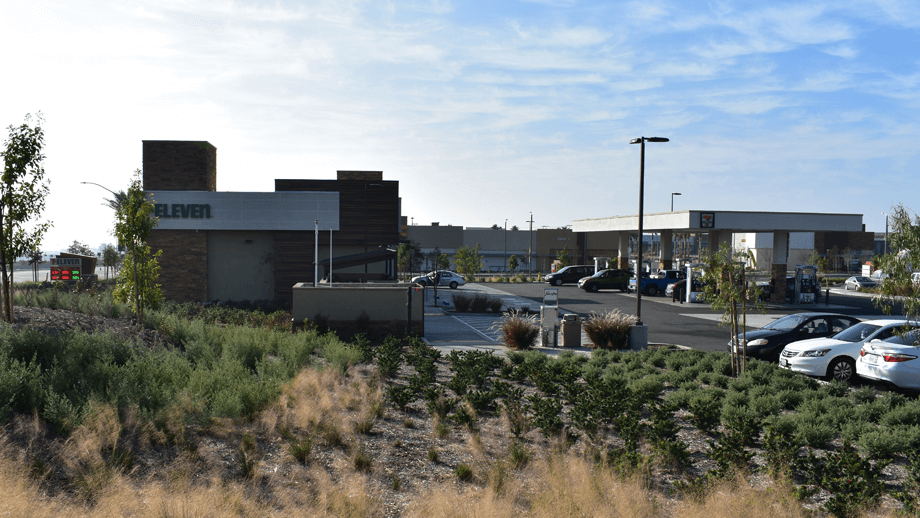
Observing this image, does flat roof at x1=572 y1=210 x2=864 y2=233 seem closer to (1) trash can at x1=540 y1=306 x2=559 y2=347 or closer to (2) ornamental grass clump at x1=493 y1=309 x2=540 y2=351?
(1) trash can at x1=540 y1=306 x2=559 y2=347

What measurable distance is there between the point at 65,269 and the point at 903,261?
1333 inches

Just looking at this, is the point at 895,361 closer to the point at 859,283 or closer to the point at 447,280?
the point at 447,280

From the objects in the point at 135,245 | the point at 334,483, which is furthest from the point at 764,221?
the point at 334,483

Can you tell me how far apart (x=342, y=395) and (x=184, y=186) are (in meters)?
28.0

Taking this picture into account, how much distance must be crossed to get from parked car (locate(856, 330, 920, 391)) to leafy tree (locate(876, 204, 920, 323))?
3.77ft

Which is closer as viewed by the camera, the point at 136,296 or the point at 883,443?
the point at 883,443

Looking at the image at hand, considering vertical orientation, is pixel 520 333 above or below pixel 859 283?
below

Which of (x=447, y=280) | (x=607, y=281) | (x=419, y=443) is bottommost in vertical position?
(x=419, y=443)

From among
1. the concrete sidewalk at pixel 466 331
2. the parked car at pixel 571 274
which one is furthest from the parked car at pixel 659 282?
the concrete sidewalk at pixel 466 331

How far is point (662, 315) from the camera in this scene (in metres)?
29.1

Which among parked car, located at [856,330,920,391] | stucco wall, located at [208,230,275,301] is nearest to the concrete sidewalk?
parked car, located at [856,330,920,391]

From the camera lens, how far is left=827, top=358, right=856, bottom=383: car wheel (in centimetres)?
1331

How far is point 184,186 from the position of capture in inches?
1336

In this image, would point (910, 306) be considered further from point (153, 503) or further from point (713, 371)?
point (153, 503)
